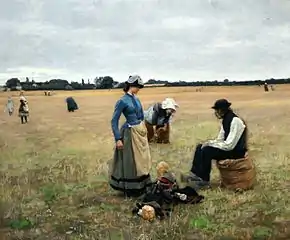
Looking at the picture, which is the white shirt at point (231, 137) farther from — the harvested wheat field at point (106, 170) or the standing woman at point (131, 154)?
the standing woman at point (131, 154)

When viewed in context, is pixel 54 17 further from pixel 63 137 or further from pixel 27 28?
pixel 63 137

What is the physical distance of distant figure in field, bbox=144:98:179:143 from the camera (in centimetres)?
359

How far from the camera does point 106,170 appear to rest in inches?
151

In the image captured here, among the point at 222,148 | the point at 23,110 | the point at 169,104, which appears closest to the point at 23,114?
the point at 23,110

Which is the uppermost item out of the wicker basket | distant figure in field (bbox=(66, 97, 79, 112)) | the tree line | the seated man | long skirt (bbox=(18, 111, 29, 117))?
the tree line

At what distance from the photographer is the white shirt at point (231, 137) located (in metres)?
3.75

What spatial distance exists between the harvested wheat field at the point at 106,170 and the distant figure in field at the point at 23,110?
0.03 meters

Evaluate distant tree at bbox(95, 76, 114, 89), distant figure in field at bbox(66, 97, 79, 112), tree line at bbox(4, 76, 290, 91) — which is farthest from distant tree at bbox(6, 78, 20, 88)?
distant tree at bbox(95, 76, 114, 89)

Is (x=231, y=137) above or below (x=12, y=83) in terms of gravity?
below

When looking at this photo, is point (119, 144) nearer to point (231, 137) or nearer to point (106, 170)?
point (106, 170)

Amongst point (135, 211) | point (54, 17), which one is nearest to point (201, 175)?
point (135, 211)

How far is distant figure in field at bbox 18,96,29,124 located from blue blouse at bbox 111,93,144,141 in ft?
1.40

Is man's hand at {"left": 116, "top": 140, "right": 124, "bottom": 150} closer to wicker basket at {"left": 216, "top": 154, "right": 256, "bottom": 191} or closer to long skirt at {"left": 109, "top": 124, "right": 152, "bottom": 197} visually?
long skirt at {"left": 109, "top": 124, "right": 152, "bottom": 197}

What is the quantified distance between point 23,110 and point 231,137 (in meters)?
1.08
